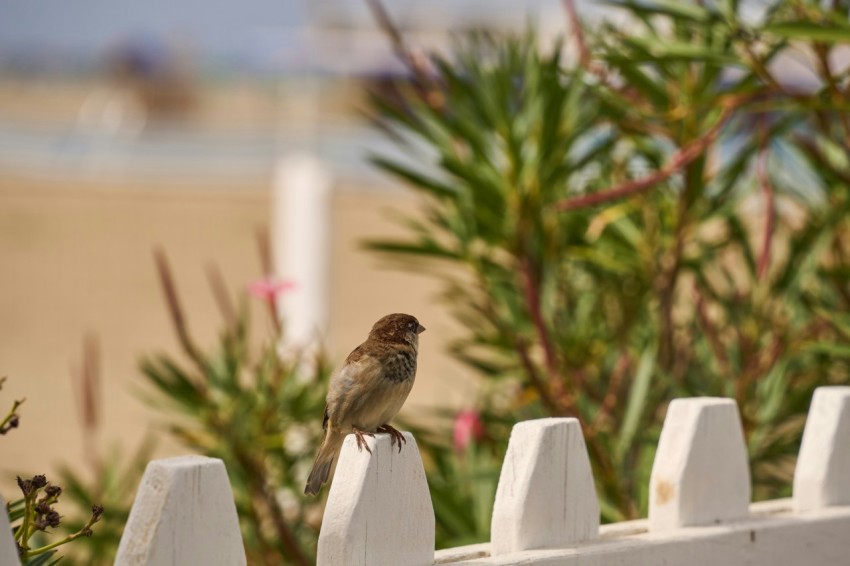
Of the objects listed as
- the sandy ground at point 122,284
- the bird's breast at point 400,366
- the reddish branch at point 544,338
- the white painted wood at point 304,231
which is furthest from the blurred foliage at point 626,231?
the sandy ground at point 122,284

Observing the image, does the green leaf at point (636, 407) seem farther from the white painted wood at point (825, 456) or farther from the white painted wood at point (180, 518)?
the white painted wood at point (180, 518)

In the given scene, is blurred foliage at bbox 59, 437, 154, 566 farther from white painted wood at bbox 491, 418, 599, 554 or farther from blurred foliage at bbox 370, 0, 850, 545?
white painted wood at bbox 491, 418, 599, 554

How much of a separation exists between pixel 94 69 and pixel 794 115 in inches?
640

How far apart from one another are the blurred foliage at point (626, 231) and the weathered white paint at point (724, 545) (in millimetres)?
451

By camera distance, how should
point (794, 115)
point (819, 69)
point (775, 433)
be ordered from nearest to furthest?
point (819, 69) < point (794, 115) < point (775, 433)

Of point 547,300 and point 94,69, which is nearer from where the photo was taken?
point 547,300

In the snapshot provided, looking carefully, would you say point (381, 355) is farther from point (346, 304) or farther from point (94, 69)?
point (94, 69)

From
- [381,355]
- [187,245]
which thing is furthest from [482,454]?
[187,245]

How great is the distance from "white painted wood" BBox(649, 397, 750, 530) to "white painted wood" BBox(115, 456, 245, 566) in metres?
0.71

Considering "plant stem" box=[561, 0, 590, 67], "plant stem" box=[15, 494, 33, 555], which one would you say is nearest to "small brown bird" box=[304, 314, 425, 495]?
"plant stem" box=[15, 494, 33, 555]

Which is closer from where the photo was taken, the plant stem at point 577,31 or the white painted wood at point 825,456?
the white painted wood at point 825,456

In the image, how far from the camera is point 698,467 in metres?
1.82

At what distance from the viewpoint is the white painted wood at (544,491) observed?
1608 mm

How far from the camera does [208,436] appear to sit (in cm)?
270
